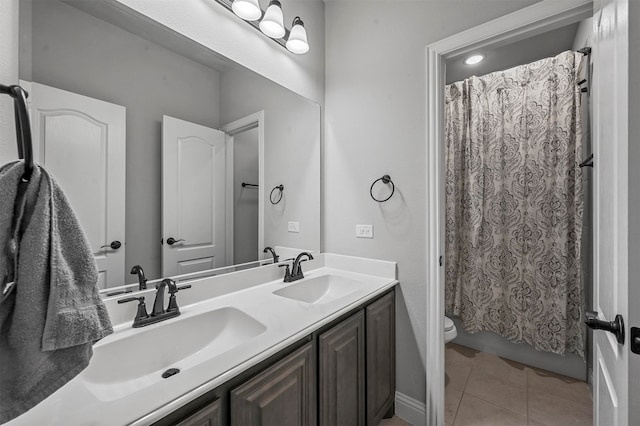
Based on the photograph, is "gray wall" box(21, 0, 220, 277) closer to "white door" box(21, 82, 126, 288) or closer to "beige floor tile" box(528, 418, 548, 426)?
"white door" box(21, 82, 126, 288)

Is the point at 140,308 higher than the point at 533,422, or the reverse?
the point at 140,308

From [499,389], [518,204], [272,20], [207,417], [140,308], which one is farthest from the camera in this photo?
[518,204]

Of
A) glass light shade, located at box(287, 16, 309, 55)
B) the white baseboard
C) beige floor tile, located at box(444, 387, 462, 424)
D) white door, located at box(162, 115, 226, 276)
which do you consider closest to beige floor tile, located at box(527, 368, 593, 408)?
beige floor tile, located at box(444, 387, 462, 424)

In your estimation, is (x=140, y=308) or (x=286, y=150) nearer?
(x=140, y=308)

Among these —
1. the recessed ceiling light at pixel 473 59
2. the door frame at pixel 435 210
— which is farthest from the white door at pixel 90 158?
the recessed ceiling light at pixel 473 59

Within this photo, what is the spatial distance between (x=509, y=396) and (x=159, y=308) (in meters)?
2.18

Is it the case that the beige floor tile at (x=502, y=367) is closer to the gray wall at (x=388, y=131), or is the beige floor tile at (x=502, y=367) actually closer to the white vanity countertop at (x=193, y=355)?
the gray wall at (x=388, y=131)

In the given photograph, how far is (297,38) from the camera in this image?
159 cm

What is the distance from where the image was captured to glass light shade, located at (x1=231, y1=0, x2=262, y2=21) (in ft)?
4.31

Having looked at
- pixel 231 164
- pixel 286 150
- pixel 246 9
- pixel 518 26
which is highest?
pixel 246 9

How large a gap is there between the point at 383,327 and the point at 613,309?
0.99 m

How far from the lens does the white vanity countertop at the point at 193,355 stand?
0.59 m

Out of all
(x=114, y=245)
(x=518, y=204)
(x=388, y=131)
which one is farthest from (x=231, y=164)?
(x=518, y=204)

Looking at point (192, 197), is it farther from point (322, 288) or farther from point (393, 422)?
point (393, 422)
